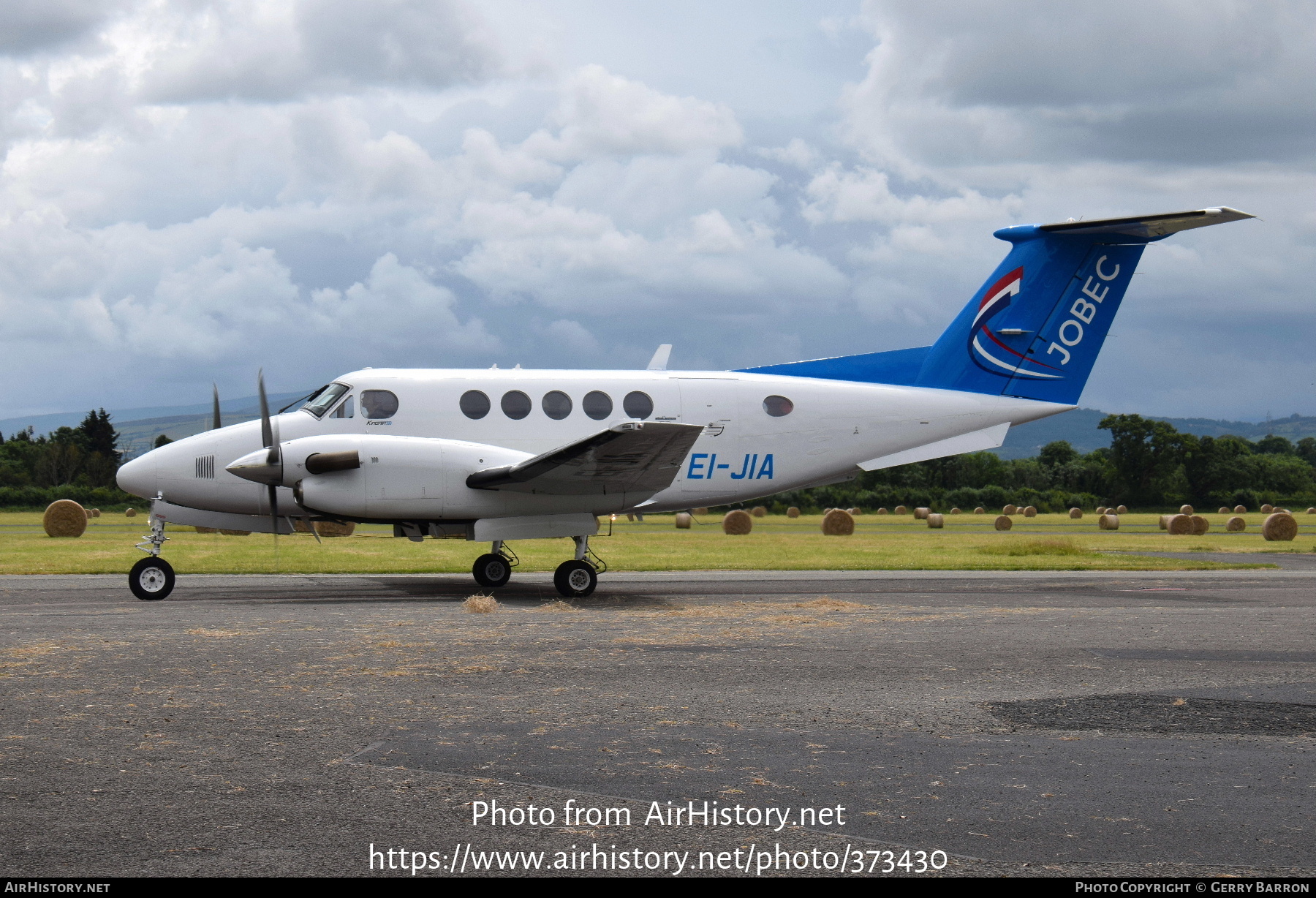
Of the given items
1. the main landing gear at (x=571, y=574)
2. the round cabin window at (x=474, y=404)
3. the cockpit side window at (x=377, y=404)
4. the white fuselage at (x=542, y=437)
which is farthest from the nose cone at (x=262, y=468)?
the main landing gear at (x=571, y=574)

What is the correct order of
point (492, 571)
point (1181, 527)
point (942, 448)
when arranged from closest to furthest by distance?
1. point (492, 571)
2. point (942, 448)
3. point (1181, 527)

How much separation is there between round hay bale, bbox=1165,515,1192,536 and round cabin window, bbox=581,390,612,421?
1237 inches

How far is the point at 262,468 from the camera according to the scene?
15.5 metres

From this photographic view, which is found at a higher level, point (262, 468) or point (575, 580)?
point (262, 468)

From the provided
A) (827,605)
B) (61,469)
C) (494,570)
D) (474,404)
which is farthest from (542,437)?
(61,469)

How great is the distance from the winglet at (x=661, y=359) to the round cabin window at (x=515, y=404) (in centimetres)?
231

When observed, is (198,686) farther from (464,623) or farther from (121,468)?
(121,468)

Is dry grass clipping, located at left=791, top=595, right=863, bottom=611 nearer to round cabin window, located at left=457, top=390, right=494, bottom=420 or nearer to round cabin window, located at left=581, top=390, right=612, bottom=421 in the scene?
round cabin window, located at left=581, top=390, right=612, bottom=421

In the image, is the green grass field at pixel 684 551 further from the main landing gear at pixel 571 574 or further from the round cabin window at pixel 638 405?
the round cabin window at pixel 638 405

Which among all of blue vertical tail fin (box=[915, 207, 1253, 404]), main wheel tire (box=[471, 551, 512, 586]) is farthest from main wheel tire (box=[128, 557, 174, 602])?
blue vertical tail fin (box=[915, 207, 1253, 404])

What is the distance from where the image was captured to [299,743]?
6.28m

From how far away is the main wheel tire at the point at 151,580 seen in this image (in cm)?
1517

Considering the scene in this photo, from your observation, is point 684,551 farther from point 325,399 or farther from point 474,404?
point 325,399

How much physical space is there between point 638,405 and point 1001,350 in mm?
6414
